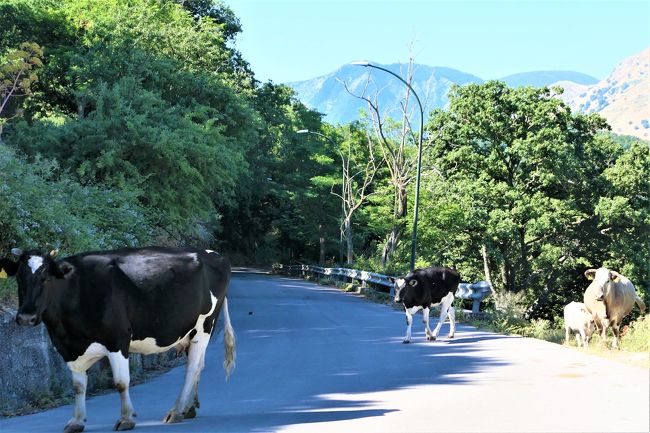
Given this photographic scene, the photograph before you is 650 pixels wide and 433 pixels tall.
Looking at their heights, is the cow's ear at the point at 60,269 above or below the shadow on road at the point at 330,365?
above

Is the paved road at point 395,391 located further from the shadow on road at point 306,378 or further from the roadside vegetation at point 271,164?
the roadside vegetation at point 271,164

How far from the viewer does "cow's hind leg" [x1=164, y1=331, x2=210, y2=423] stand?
32.0ft

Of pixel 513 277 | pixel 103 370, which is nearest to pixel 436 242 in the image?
pixel 513 277

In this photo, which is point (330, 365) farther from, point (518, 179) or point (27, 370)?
point (518, 179)

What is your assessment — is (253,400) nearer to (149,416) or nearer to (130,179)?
(149,416)

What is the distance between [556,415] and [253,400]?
13.7 feet

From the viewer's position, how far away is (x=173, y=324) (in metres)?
9.99

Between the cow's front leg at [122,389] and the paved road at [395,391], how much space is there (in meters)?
0.24

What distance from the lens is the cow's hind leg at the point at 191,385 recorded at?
974 centimetres

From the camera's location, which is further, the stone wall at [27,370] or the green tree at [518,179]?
the green tree at [518,179]

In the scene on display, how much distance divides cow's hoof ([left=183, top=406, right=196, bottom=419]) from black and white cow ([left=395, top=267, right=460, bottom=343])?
9.41 m

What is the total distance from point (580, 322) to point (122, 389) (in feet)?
46.5

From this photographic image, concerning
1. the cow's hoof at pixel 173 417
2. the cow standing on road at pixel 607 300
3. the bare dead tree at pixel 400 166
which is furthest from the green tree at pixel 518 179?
the cow's hoof at pixel 173 417

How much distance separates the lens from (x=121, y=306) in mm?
9453
